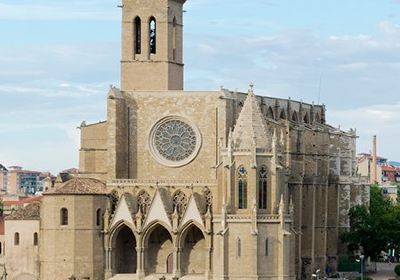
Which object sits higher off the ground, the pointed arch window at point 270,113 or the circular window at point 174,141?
the pointed arch window at point 270,113

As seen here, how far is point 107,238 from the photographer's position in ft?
343

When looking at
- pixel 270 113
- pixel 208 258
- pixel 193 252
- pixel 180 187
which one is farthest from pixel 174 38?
pixel 208 258

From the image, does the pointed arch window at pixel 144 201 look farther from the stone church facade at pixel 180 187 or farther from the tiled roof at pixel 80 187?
the tiled roof at pixel 80 187

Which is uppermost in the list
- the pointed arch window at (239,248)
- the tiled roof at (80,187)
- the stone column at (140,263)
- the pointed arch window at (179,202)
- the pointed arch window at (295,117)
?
the pointed arch window at (295,117)

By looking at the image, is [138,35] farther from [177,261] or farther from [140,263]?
[177,261]

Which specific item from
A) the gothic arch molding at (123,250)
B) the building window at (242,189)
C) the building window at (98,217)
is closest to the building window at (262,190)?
the building window at (242,189)

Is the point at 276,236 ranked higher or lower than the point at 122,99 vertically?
lower

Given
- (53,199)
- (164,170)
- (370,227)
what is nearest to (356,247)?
(370,227)

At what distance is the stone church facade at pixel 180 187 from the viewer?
100 metres

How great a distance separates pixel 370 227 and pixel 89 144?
76.6 feet

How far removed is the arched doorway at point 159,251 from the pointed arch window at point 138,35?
594 inches

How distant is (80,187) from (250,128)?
13.0 m

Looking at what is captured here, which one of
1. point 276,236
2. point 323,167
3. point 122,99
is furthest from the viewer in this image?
point 323,167

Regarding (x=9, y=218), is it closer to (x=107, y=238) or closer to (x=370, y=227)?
(x=107, y=238)
